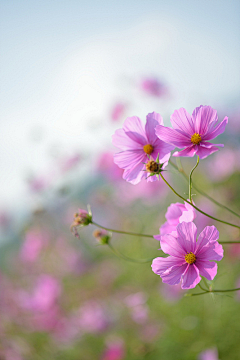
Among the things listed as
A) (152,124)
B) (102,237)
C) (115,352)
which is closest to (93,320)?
(115,352)

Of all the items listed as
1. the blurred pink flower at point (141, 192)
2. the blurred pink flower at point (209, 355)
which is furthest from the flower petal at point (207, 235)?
the blurred pink flower at point (141, 192)

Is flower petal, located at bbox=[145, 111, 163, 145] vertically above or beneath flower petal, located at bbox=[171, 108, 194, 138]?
above

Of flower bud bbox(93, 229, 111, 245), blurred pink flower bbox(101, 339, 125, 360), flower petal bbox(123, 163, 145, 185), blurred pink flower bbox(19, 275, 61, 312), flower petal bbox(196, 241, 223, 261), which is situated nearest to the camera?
flower petal bbox(196, 241, 223, 261)

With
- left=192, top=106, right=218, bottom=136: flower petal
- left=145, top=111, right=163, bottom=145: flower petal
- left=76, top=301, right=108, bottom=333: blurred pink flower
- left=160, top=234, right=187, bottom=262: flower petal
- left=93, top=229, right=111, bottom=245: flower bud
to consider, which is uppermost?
left=145, top=111, right=163, bottom=145: flower petal

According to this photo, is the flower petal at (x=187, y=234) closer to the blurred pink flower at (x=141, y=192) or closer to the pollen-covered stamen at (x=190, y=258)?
the pollen-covered stamen at (x=190, y=258)

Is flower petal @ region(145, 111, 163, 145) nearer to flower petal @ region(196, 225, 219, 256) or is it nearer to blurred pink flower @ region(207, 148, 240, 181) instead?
flower petal @ region(196, 225, 219, 256)

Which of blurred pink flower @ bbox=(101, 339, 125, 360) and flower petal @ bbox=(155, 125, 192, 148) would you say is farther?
blurred pink flower @ bbox=(101, 339, 125, 360)

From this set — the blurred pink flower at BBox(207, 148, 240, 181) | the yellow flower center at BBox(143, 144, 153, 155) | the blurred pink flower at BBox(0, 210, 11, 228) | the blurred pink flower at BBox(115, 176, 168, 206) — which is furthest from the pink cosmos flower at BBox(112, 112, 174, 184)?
the blurred pink flower at BBox(0, 210, 11, 228)

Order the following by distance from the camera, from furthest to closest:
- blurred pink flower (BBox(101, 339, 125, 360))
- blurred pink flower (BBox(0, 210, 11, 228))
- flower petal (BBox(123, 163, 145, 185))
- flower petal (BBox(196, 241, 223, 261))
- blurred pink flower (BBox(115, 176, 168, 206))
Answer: blurred pink flower (BBox(0, 210, 11, 228)) < blurred pink flower (BBox(115, 176, 168, 206)) < blurred pink flower (BBox(101, 339, 125, 360)) < flower petal (BBox(123, 163, 145, 185)) < flower petal (BBox(196, 241, 223, 261))

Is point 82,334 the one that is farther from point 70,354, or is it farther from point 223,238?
point 223,238

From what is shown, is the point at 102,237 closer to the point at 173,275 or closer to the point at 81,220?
the point at 81,220
